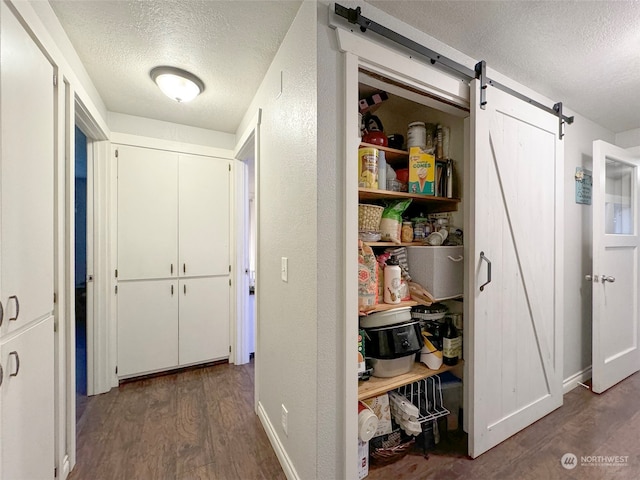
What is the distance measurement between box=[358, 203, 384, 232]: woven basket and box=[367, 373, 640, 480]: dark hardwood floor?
1323 mm

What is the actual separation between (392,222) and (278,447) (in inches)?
57.4

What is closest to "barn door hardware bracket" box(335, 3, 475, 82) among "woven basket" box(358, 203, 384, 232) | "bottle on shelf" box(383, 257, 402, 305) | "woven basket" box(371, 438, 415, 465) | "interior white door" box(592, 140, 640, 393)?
"woven basket" box(358, 203, 384, 232)

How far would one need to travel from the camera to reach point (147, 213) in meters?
2.40

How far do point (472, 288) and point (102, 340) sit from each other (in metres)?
2.85

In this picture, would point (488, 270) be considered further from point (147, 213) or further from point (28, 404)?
point (147, 213)

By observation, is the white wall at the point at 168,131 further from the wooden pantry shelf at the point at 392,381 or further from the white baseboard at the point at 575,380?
the white baseboard at the point at 575,380

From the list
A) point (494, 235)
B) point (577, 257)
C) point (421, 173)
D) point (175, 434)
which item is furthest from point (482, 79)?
point (175, 434)

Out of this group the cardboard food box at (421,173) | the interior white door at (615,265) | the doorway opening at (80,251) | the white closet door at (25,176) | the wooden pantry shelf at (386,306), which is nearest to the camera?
the white closet door at (25,176)

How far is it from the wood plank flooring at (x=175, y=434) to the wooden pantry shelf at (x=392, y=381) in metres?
0.65

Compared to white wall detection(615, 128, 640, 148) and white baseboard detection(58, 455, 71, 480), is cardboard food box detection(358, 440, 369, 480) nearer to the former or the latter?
white baseboard detection(58, 455, 71, 480)

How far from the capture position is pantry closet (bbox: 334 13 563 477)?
4.26ft

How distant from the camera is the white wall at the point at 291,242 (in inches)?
45.6

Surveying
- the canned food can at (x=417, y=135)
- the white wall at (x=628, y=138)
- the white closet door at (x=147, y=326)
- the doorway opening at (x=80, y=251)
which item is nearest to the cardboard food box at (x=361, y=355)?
the canned food can at (x=417, y=135)

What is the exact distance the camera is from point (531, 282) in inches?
69.5
